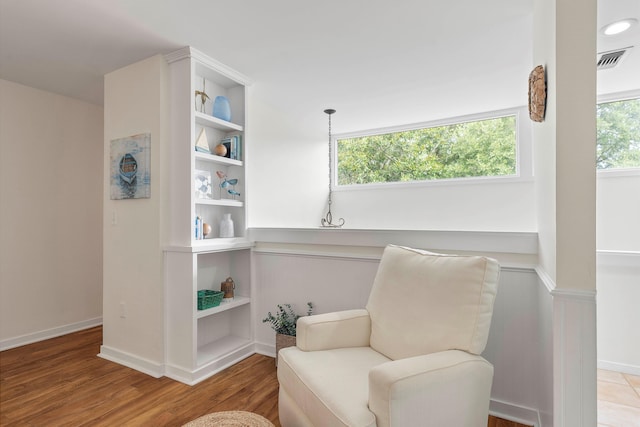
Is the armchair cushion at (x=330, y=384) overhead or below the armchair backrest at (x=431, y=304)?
below

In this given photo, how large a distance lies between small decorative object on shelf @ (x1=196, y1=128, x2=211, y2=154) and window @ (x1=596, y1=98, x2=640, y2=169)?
3256 millimetres

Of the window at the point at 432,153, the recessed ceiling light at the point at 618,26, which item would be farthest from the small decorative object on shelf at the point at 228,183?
the recessed ceiling light at the point at 618,26

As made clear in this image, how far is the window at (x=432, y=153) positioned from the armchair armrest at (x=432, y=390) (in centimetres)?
297

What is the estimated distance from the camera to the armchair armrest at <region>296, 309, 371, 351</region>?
170 centimetres

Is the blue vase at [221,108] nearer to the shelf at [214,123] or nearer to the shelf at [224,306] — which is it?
the shelf at [214,123]

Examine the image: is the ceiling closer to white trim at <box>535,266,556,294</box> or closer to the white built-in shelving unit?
the white built-in shelving unit

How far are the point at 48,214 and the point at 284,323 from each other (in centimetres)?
258

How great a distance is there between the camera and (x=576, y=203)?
1.14 meters

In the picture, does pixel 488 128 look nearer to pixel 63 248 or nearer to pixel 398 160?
pixel 398 160

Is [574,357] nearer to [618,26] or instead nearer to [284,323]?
[284,323]

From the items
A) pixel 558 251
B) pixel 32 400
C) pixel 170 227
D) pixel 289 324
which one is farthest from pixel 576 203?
pixel 32 400

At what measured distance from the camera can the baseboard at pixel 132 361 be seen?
238 cm

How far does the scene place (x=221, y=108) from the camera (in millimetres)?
2664

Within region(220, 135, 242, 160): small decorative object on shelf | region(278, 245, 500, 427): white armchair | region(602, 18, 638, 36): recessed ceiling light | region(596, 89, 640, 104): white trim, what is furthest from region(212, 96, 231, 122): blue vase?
region(596, 89, 640, 104): white trim
